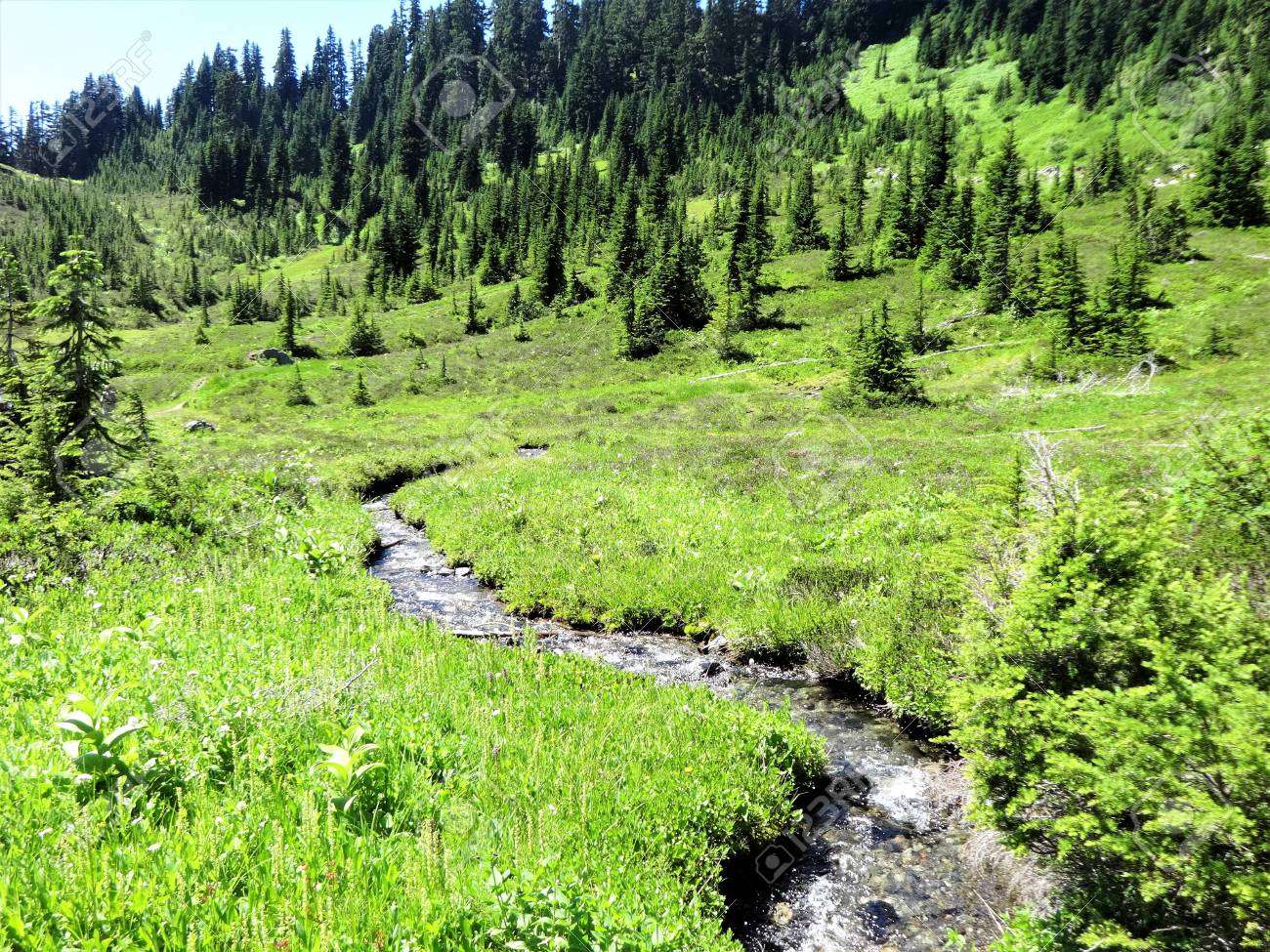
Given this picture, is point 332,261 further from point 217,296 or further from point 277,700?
point 277,700

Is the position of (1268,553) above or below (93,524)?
above

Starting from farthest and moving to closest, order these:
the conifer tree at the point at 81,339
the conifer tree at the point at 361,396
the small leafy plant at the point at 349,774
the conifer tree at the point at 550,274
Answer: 1. the conifer tree at the point at 550,274
2. the conifer tree at the point at 361,396
3. the conifer tree at the point at 81,339
4. the small leafy plant at the point at 349,774

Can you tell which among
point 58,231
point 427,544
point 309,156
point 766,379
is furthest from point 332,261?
point 427,544

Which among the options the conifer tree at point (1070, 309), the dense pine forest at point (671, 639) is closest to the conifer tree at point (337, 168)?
the dense pine forest at point (671, 639)

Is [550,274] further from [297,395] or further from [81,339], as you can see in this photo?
[81,339]

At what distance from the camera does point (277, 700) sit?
16.8 feet

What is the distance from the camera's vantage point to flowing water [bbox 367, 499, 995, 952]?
5191mm

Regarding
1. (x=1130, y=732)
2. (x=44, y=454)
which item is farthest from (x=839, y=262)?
(x=1130, y=732)

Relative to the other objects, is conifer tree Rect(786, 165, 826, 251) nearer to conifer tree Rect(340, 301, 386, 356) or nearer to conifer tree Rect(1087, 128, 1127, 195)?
conifer tree Rect(1087, 128, 1127, 195)

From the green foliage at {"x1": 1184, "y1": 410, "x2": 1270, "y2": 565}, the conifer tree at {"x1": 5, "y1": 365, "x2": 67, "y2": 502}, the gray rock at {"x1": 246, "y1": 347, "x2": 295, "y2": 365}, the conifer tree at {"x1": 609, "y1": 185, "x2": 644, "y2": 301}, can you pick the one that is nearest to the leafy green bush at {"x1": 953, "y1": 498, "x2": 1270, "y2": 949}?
the green foliage at {"x1": 1184, "y1": 410, "x2": 1270, "y2": 565}

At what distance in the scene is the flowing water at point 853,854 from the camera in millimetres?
5191

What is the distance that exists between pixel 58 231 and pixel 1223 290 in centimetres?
16931

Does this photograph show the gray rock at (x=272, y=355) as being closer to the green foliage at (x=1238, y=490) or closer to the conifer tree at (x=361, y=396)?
the conifer tree at (x=361, y=396)

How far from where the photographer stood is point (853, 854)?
6.05 m
